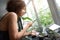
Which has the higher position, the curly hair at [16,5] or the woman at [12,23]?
the curly hair at [16,5]

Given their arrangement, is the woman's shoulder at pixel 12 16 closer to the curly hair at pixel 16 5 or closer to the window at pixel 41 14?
the curly hair at pixel 16 5

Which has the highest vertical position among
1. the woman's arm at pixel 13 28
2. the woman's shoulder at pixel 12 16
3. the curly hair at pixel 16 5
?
the curly hair at pixel 16 5

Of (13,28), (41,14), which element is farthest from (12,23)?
(41,14)

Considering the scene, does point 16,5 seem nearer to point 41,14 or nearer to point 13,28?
point 13,28

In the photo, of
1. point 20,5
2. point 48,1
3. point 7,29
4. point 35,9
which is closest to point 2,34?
point 7,29

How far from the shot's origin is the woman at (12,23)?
4.44 ft

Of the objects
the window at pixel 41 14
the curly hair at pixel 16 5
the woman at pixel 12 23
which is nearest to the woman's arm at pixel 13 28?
the woman at pixel 12 23

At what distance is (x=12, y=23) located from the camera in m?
1.37

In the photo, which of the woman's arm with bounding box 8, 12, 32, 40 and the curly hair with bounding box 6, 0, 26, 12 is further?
the curly hair with bounding box 6, 0, 26, 12

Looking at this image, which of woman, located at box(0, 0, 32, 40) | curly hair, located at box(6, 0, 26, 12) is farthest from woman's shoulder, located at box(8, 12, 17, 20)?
curly hair, located at box(6, 0, 26, 12)

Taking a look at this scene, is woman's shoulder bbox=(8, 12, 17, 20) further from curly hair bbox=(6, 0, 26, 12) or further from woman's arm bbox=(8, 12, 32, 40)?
curly hair bbox=(6, 0, 26, 12)

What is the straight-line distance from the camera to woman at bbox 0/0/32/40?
A: 1.35 m

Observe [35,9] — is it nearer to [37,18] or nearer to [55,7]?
[37,18]

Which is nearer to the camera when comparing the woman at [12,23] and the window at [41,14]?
the woman at [12,23]
